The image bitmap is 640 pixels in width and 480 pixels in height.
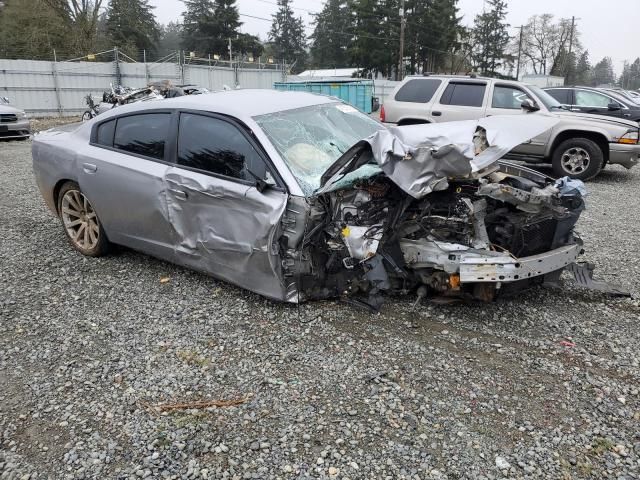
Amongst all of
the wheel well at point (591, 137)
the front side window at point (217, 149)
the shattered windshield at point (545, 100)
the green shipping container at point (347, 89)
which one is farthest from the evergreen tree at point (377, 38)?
the front side window at point (217, 149)

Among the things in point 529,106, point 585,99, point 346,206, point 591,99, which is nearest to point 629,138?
point 529,106

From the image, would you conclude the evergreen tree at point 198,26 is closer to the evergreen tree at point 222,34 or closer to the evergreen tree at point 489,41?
the evergreen tree at point 222,34

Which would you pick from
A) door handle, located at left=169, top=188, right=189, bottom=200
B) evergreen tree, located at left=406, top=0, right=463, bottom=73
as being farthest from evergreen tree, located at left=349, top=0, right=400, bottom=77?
door handle, located at left=169, top=188, right=189, bottom=200

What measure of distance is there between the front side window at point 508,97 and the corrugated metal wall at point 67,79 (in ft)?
55.3

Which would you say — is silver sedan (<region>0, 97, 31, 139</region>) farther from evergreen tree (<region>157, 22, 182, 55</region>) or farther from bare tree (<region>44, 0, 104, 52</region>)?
evergreen tree (<region>157, 22, 182, 55</region>)

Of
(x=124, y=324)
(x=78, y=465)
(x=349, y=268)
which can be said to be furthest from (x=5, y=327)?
(x=349, y=268)

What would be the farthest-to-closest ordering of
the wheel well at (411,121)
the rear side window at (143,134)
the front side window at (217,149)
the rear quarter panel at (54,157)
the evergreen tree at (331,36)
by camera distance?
the evergreen tree at (331,36) → the wheel well at (411,121) → the rear quarter panel at (54,157) → the rear side window at (143,134) → the front side window at (217,149)

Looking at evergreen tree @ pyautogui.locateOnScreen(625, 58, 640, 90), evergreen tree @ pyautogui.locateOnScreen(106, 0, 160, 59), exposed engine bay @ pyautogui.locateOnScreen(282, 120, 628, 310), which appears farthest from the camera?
evergreen tree @ pyautogui.locateOnScreen(625, 58, 640, 90)

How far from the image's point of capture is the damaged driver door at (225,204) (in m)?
3.71

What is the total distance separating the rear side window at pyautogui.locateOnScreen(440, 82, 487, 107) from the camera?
9.68 metres

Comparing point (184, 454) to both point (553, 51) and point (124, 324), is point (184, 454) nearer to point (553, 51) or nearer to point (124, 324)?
point (124, 324)

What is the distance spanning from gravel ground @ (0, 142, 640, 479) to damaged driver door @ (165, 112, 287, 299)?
30 cm

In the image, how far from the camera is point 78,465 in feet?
8.15

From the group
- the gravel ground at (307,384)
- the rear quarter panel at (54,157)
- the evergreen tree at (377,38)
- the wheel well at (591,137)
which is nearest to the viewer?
the gravel ground at (307,384)
